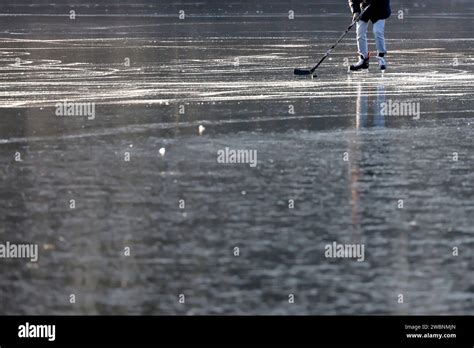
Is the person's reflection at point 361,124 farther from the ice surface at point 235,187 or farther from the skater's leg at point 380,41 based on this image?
the skater's leg at point 380,41

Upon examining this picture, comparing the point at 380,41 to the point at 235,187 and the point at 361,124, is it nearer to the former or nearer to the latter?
the point at 361,124

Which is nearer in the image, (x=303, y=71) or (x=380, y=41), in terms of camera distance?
(x=303, y=71)

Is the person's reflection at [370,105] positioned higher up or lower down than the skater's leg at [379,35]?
lower down

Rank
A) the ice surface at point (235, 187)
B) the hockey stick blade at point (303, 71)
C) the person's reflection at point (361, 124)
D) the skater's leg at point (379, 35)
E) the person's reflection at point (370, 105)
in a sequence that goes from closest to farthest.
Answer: the ice surface at point (235, 187) < the person's reflection at point (361, 124) < the person's reflection at point (370, 105) < the hockey stick blade at point (303, 71) < the skater's leg at point (379, 35)

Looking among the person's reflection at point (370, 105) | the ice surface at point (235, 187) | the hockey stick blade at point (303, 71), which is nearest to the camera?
the ice surface at point (235, 187)

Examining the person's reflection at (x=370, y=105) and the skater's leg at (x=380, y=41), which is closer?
the person's reflection at (x=370, y=105)

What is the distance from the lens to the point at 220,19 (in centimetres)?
4478

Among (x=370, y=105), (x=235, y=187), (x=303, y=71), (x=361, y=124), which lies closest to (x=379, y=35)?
(x=303, y=71)

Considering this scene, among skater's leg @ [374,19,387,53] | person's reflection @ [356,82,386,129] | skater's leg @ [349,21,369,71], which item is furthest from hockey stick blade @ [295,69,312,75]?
skater's leg @ [374,19,387,53]

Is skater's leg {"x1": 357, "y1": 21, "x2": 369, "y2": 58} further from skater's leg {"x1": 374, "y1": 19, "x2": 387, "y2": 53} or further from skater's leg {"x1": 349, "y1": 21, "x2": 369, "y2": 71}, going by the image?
skater's leg {"x1": 374, "y1": 19, "x2": 387, "y2": 53}

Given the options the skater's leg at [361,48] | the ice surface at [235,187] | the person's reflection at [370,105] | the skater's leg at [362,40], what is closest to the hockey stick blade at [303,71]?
the ice surface at [235,187]
